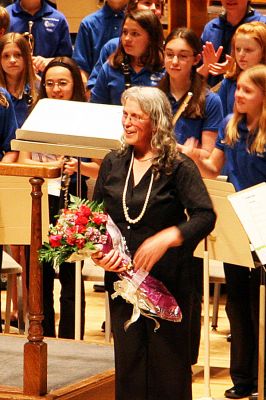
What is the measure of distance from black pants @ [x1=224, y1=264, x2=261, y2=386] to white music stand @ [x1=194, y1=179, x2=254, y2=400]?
14.5 inches

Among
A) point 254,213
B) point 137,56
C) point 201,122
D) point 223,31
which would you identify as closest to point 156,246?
point 254,213

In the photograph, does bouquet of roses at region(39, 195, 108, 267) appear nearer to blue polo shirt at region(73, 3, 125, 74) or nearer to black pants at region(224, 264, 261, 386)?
black pants at region(224, 264, 261, 386)

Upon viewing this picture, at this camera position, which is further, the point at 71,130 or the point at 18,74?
the point at 18,74

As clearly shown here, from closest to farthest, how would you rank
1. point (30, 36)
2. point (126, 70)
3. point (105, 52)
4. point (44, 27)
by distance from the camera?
point (126, 70) < point (105, 52) < point (30, 36) < point (44, 27)

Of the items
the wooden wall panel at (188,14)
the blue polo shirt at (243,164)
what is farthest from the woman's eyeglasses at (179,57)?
the wooden wall panel at (188,14)

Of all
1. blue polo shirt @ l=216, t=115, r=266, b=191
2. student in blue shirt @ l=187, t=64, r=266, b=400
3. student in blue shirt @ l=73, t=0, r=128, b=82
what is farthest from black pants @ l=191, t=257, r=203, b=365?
student in blue shirt @ l=73, t=0, r=128, b=82

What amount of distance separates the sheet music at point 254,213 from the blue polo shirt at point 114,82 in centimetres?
157

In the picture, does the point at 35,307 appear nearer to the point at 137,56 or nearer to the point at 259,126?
the point at 259,126

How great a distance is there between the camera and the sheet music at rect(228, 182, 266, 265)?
420cm

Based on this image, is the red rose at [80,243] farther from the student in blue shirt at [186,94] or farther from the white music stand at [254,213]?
the student in blue shirt at [186,94]

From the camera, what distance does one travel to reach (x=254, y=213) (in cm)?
→ 423

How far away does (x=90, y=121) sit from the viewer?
4.71 meters

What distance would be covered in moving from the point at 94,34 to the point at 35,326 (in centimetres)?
334

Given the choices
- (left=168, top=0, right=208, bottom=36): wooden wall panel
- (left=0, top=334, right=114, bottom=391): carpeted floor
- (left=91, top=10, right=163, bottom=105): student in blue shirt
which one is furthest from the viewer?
(left=168, top=0, right=208, bottom=36): wooden wall panel
